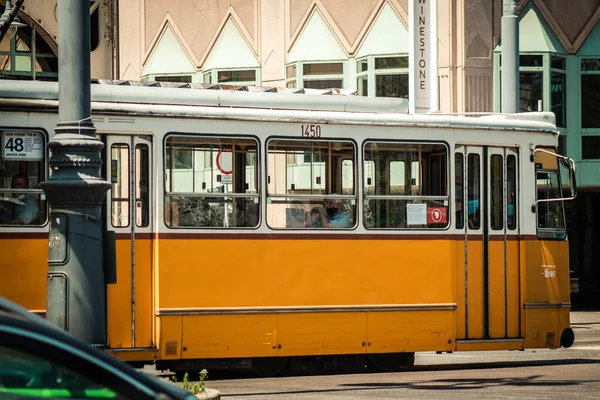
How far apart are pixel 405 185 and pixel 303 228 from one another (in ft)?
4.81

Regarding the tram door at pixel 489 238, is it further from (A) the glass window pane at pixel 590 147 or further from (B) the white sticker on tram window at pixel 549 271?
(A) the glass window pane at pixel 590 147

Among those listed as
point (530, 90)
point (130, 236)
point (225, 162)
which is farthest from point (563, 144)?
point (130, 236)

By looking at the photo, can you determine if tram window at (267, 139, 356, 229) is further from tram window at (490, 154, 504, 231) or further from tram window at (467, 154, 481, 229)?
tram window at (490, 154, 504, 231)

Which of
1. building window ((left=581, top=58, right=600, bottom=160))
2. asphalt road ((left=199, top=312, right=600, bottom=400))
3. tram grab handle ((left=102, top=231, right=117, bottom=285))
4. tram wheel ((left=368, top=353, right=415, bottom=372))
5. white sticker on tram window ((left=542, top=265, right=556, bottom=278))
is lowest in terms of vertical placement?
asphalt road ((left=199, top=312, right=600, bottom=400))

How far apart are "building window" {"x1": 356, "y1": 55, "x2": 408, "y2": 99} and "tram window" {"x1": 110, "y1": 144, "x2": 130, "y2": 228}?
1715cm

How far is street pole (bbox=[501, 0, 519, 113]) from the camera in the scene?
76.3 ft

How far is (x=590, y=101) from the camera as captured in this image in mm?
30734

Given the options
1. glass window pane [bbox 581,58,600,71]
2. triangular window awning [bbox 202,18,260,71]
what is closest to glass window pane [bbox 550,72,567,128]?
glass window pane [bbox 581,58,600,71]

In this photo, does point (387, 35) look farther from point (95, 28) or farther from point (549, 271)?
point (549, 271)

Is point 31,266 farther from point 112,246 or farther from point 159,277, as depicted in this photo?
point 112,246

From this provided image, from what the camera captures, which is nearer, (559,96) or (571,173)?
(571,173)

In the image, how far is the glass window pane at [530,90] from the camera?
29875 millimetres

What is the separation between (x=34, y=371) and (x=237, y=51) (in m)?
28.4

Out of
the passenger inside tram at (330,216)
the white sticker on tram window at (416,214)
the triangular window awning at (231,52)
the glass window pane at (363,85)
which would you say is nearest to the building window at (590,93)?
the glass window pane at (363,85)
